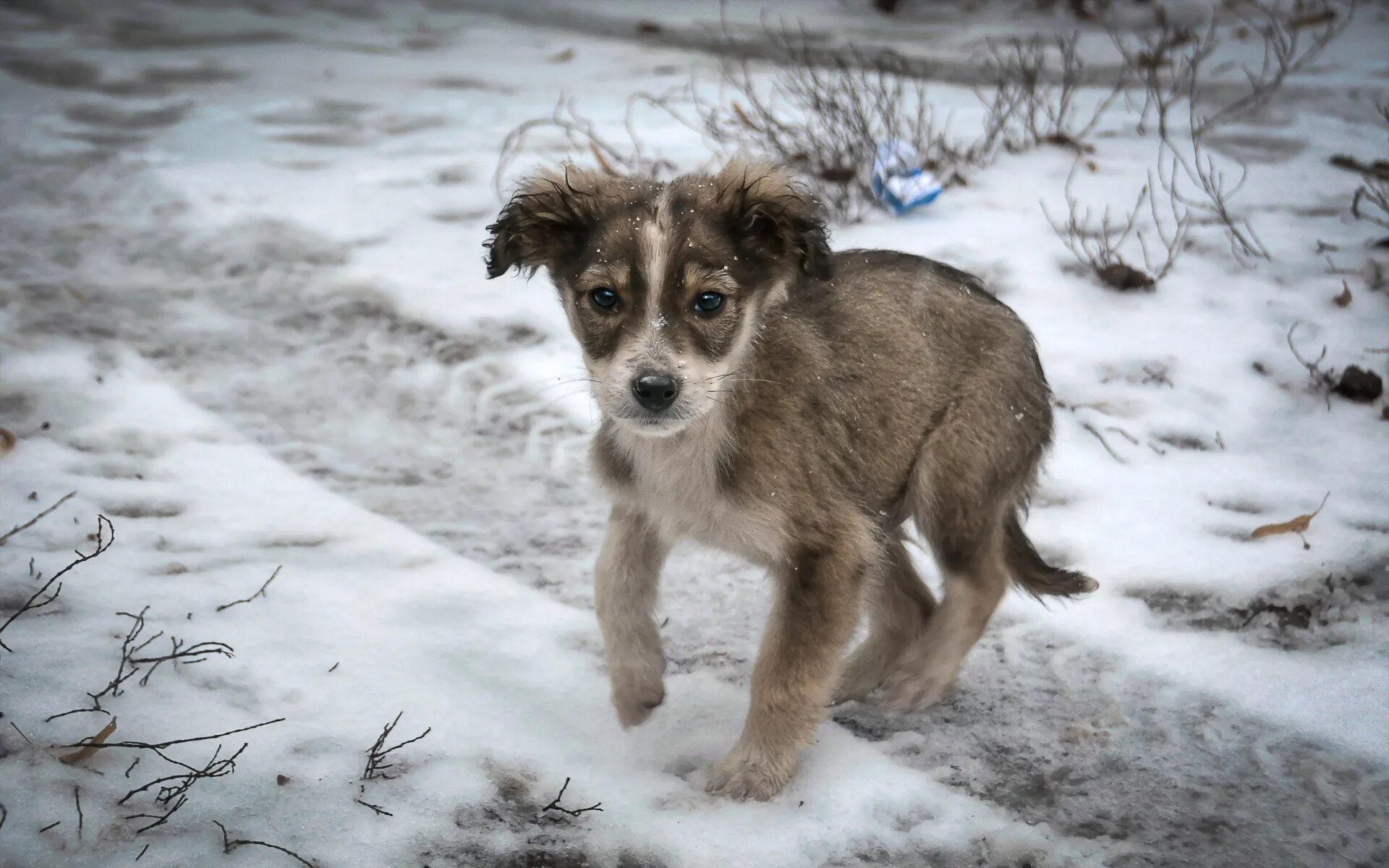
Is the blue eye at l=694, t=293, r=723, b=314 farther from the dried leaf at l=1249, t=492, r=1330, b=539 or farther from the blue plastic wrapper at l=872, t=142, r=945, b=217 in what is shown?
the blue plastic wrapper at l=872, t=142, r=945, b=217

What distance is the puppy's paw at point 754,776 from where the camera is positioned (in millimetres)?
3438

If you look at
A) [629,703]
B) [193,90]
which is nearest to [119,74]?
[193,90]

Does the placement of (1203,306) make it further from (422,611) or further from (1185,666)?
(422,611)

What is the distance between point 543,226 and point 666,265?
1.66 feet

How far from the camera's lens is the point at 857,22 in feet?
38.5

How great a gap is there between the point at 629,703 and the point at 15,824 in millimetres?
1747

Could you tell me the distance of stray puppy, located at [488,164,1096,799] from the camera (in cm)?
334

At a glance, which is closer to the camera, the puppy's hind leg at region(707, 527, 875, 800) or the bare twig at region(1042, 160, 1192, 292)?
the puppy's hind leg at region(707, 527, 875, 800)

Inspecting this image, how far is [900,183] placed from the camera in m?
7.01

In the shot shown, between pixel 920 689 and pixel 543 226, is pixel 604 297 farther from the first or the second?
pixel 920 689

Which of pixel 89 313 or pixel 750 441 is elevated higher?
pixel 750 441

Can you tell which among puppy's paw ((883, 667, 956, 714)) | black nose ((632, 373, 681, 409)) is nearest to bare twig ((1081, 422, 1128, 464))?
puppy's paw ((883, 667, 956, 714))

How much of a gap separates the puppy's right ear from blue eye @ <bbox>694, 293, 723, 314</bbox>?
17.6 inches

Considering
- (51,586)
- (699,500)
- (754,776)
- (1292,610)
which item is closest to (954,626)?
(754,776)
